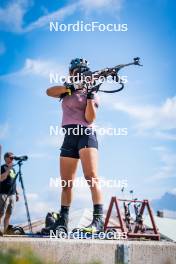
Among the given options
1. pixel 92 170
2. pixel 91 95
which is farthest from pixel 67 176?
pixel 91 95

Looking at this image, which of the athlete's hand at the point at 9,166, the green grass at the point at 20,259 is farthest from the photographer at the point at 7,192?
the green grass at the point at 20,259

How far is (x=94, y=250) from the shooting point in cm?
321

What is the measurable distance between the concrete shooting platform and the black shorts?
1437 mm

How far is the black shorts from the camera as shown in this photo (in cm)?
446

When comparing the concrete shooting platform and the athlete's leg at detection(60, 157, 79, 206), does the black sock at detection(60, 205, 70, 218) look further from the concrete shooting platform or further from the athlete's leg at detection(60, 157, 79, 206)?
the concrete shooting platform

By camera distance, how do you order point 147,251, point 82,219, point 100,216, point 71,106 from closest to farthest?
1. point 147,251
2. point 100,216
3. point 71,106
4. point 82,219

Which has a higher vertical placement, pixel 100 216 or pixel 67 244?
pixel 100 216

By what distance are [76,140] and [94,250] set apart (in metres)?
1.62

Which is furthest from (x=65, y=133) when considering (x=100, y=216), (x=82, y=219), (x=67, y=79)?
(x=82, y=219)

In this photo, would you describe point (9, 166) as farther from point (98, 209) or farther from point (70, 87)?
point (98, 209)

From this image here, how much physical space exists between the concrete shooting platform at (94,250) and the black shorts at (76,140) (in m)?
1.44

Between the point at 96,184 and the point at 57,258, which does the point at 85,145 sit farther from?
the point at 57,258

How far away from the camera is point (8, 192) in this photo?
335 inches

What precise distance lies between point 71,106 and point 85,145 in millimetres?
551
